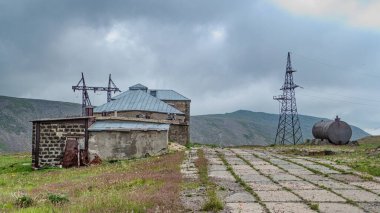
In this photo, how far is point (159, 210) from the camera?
838 centimetres

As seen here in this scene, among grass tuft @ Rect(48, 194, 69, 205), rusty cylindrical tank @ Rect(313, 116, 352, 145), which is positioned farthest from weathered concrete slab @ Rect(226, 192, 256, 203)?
rusty cylindrical tank @ Rect(313, 116, 352, 145)

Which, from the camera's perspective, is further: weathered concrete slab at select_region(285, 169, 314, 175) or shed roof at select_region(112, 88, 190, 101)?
shed roof at select_region(112, 88, 190, 101)

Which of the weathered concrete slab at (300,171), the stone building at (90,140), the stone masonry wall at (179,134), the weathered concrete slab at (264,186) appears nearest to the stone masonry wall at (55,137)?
the stone building at (90,140)

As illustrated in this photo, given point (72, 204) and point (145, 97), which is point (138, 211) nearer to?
point (72, 204)

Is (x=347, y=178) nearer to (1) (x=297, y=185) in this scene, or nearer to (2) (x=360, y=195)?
(1) (x=297, y=185)

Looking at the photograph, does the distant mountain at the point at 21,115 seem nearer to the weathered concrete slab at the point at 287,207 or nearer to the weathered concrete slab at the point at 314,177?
the weathered concrete slab at the point at 314,177

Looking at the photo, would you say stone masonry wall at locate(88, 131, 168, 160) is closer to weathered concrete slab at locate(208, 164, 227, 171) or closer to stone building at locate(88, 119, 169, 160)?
stone building at locate(88, 119, 169, 160)

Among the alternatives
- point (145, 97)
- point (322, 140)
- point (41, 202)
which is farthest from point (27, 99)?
point (41, 202)

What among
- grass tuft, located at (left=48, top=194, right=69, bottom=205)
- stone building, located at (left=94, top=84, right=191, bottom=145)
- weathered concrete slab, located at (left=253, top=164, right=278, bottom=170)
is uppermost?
stone building, located at (left=94, top=84, right=191, bottom=145)

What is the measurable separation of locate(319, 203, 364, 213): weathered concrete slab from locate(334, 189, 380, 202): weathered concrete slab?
31.8 inches

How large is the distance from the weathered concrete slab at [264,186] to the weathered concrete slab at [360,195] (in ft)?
4.99

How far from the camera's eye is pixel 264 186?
12188 millimetres

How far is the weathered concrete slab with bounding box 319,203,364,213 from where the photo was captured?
8.86 m

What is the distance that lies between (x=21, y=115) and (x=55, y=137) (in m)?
96.6
